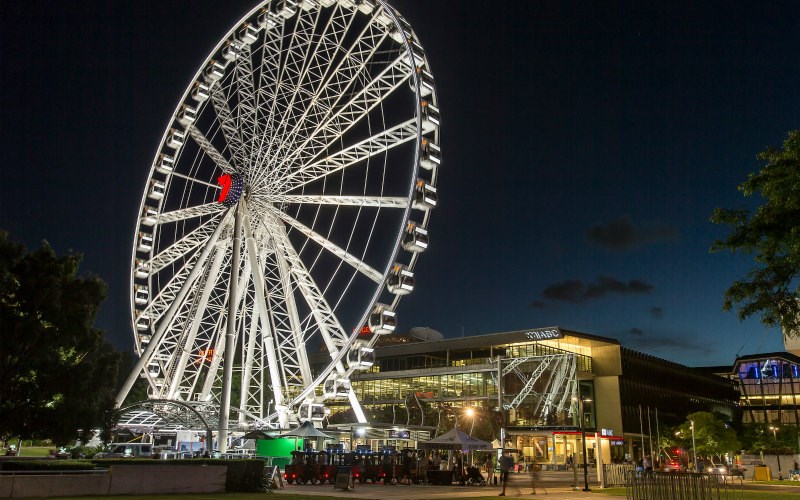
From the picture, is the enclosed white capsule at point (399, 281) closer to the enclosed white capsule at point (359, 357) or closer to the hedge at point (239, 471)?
the enclosed white capsule at point (359, 357)

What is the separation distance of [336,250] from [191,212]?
33.6 feet

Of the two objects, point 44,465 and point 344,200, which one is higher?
point 344,200

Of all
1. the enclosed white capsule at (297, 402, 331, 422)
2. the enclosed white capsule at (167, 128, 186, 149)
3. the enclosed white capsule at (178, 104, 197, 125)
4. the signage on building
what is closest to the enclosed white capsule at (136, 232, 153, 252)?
the enclosed white capsule at (167, 128, 186, 149)

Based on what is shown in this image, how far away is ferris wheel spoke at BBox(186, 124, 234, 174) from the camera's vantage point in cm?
3984

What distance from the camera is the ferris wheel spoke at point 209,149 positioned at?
3984 cm

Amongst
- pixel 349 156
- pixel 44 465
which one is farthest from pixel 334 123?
pixel 44 465

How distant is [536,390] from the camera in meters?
77.8

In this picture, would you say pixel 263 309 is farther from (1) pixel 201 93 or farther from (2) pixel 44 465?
(2) pixel 44 465

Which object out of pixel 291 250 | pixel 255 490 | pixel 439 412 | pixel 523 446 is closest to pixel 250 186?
pixel 291 250

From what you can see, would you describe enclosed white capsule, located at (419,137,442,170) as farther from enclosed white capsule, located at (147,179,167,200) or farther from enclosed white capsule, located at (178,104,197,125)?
enclosed white capsule, located at (147,179,167,200)

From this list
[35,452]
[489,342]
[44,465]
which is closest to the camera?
[44,465]

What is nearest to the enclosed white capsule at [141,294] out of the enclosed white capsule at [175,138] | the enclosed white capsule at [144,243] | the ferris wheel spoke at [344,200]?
the enclosed white capsule at [144,243]

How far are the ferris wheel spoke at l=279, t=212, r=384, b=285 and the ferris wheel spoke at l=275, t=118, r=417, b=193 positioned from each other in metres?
1.82

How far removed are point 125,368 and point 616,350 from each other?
5966cm
